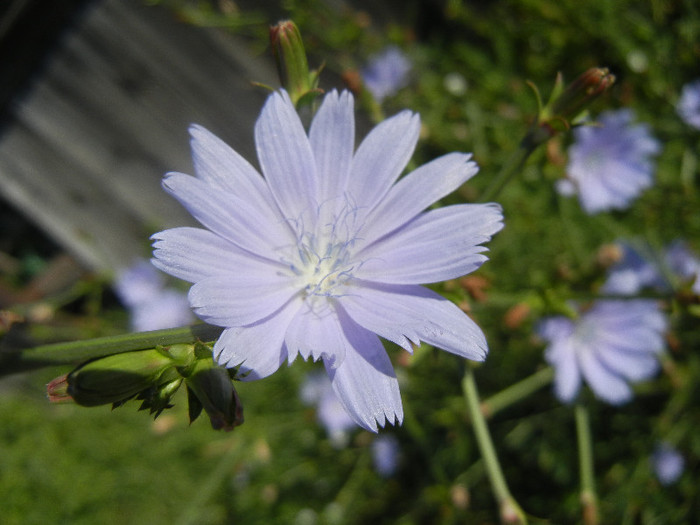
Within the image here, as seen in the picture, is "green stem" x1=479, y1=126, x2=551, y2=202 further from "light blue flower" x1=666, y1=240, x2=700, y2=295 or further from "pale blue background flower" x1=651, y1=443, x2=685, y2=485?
"pale blue background flower" x1=651, y1=443, x2=685, y2=485

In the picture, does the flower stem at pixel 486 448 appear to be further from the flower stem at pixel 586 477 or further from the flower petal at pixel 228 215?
the flower petal at pixel 228 215

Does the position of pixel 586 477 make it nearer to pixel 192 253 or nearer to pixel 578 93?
pixel 578 93

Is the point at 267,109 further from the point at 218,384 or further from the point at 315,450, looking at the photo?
the point at 315,450

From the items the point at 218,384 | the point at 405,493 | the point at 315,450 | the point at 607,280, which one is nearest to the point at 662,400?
the point at 607,280

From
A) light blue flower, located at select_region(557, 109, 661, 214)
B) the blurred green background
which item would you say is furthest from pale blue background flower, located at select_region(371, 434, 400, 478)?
light blue flower, located at select_region(557, 109, 661, 214)

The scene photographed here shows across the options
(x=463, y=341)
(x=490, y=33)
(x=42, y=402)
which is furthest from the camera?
(x=42, y=402)

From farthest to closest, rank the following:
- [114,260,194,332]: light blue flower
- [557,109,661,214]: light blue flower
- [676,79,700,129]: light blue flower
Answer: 1. [114,260,194,332]: light blue flower
2. [557,109,661,214]: light blue flower
3. [676,79,700,129]: light blue flower
